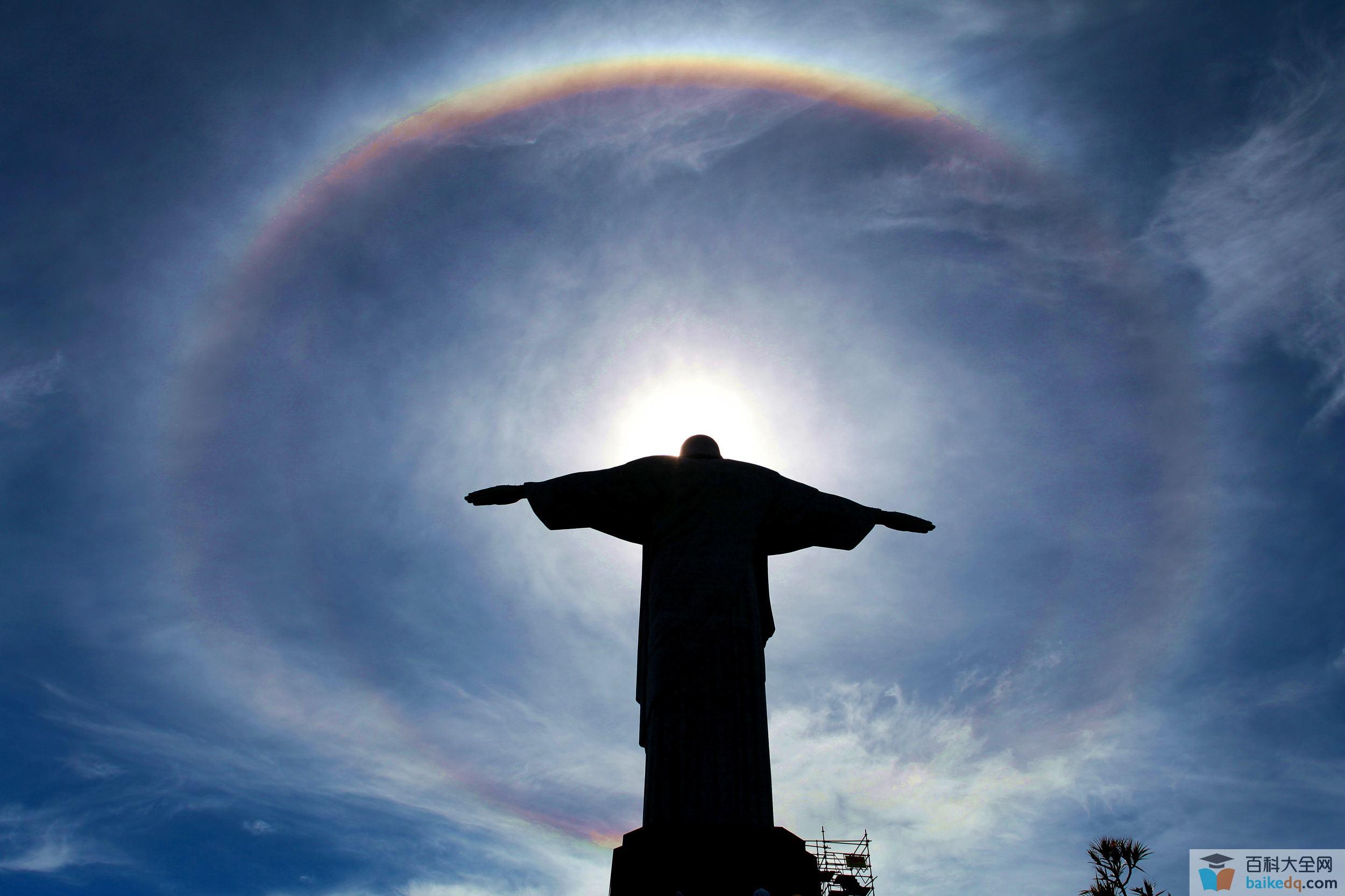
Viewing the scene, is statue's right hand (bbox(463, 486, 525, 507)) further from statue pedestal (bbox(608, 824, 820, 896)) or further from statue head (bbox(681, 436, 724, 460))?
statue pedestal (bbox(608, 824, 820, 896))

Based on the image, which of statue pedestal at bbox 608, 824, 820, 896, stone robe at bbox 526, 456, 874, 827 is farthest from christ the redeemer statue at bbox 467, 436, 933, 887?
statue pedestal at bbox 608, 824, 820, 896

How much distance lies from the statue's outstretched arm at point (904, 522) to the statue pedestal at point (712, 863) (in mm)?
4044

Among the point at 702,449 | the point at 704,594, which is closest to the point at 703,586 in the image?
the point at 704,594

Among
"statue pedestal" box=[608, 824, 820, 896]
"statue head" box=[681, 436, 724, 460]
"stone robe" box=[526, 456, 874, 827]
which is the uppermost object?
"statue head" box=[681, 436, 724, 460]

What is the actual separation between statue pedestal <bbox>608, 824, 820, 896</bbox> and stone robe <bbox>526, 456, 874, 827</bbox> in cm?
44

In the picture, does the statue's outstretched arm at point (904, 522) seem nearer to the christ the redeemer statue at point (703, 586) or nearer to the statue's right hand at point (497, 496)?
the christ the redeemer statue at point (703, 586)

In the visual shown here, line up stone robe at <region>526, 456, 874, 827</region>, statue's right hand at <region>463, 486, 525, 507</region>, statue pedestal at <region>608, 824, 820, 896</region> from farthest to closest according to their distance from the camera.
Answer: statue's right hand at <region>463, 486, 525, 507</region>, stone robe at <region>526, 456, 874, 827</region>, statue pedestal at <region>608, 824, 820, 896</region>

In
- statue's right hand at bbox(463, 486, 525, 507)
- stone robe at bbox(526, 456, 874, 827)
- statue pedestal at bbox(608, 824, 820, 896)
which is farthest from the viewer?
statue's right hand at bbox(463, 486, 525, 507)

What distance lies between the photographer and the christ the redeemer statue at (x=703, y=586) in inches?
296

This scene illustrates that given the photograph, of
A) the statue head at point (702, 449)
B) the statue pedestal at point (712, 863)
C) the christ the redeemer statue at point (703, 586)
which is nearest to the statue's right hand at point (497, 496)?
the christ the redeemer statue at point (703, 586)

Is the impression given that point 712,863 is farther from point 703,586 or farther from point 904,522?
point 904,522

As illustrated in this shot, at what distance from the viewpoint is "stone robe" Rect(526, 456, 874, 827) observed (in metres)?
7.53

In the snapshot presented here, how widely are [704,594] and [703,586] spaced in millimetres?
95

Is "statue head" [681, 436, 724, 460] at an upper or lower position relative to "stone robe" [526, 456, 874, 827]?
upper
